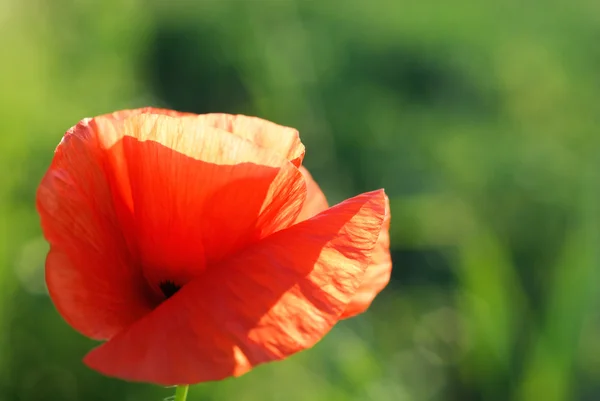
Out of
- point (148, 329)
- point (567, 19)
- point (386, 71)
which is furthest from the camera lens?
point (567, 19)

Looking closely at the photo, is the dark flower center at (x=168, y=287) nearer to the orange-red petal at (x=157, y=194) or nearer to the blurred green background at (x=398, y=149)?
the orange-red petal at (x=157, y=194)

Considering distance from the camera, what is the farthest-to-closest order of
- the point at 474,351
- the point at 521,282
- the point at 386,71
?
the point at 386,71 < the point at 521,282 < the point at 474,351

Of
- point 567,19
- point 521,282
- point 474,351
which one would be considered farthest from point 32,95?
point 567,19

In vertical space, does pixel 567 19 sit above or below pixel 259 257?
below

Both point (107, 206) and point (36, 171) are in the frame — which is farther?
point (36, 171)

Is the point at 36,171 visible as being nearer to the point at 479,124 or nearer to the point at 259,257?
the point at 259,257

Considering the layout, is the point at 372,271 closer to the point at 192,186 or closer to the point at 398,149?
the point at 192,186
